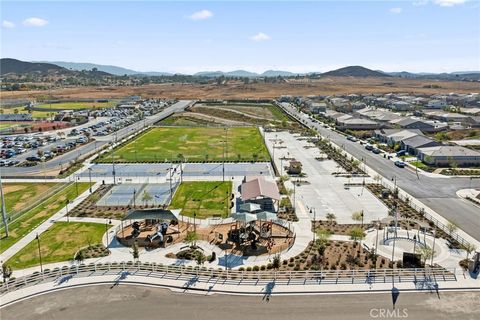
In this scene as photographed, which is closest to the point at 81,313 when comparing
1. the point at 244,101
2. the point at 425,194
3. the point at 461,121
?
the point at 425,194

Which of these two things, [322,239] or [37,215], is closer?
[322,239]

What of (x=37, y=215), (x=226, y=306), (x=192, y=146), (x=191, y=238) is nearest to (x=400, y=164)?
(x=192, y=146)

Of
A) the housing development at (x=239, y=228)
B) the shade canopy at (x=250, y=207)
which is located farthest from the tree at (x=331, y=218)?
the shade canopy at (x=250, y=207)

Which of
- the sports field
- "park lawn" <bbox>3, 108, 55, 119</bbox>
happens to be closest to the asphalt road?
the sports field

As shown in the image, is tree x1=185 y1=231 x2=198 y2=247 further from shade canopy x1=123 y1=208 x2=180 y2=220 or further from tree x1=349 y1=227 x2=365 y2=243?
tree x1=349 y1=227 x2=365 y2=243

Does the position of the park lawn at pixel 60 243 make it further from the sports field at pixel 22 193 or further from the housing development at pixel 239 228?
the sports field at pixel 22 193

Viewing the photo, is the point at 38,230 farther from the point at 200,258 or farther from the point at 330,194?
the point at 330,194

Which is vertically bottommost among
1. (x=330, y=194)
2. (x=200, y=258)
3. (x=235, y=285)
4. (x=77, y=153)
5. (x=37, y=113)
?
(x=235, y=285)

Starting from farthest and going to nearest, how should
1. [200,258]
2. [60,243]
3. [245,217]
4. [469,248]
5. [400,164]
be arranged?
[400,164], [245,217], [60,243], [469,248], [200,258]
